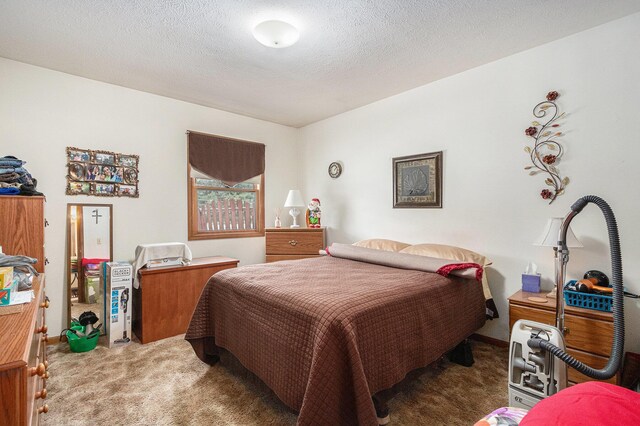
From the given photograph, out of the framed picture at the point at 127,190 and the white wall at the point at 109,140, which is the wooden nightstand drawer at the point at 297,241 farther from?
the framed picture at the point at 127,190

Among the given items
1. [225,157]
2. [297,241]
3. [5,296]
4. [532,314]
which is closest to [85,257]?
[225,157]

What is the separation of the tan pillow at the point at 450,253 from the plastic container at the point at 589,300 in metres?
0.65

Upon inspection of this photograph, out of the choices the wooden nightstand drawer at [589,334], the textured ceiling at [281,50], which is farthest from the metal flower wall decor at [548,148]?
the wooden nightstand drawer at [589,334]

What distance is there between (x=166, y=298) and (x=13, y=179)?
60.0 inches

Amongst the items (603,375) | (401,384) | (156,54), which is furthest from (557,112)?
(156,54)

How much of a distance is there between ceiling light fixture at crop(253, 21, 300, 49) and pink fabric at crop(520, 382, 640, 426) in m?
2.38

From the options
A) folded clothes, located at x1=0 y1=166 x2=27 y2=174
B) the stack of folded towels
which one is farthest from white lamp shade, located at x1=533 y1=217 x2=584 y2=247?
folded clothes, located at x1=0 y1=166 x2=27 y2=174

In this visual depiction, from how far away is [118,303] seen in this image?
283 centimetres

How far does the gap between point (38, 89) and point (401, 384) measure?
3880 millimetres

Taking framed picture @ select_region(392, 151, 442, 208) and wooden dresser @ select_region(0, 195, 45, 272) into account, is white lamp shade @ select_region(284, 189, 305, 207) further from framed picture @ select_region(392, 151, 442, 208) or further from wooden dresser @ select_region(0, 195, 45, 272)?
wooden dresser @ select_region(0, 195, 45, 272)

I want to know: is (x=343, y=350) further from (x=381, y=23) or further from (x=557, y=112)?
(x=557, y=112)

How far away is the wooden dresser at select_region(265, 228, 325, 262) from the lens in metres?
3.95

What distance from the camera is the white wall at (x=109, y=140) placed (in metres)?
2.74

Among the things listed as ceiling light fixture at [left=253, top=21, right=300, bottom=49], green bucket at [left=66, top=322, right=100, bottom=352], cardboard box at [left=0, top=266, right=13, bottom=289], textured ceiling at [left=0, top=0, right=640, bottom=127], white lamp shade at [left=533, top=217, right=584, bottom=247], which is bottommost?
green bucket at [left=66, top=322, right=100, bottom=352]
